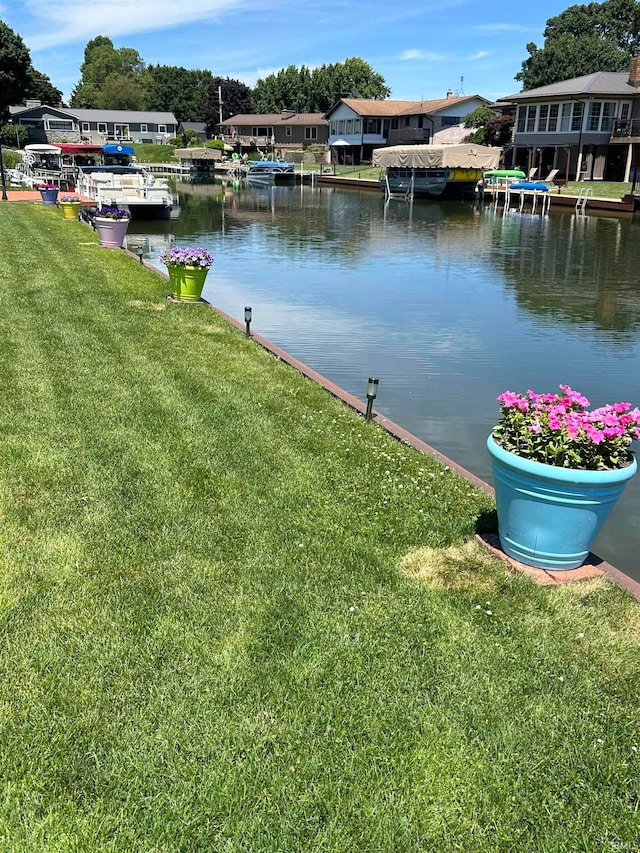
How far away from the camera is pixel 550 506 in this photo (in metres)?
3.93

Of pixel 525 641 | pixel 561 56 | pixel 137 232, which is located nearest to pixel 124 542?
pixel 525 641

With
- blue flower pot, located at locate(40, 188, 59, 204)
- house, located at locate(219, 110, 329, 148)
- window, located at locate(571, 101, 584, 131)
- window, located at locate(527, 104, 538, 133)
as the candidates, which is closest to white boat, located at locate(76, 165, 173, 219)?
blue flower pot, located at locate(40, 188, 59, 204)

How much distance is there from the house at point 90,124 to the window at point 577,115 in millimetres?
62820

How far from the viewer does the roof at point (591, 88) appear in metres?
43.8

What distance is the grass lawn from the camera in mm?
2615

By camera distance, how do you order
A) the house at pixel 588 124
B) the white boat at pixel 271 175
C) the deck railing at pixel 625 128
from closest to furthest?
the deck railing at pixel 625 128 < the house at pixel 588 124 < the white boat at pixel 271 175

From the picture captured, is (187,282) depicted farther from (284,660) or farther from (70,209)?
(70,209)

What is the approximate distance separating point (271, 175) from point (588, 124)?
24661mm

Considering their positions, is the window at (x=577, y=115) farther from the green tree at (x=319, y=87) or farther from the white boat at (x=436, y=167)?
the green tree at (x=319, y=87)

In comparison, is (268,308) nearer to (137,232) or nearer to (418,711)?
(418,711)

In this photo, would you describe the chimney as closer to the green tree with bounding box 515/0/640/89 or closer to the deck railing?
the deck railing

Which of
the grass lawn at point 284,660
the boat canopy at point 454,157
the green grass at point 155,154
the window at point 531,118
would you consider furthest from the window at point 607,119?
the green grass at point 155,154

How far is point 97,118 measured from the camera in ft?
311

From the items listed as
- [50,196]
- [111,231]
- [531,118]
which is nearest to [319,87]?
[531,118]
